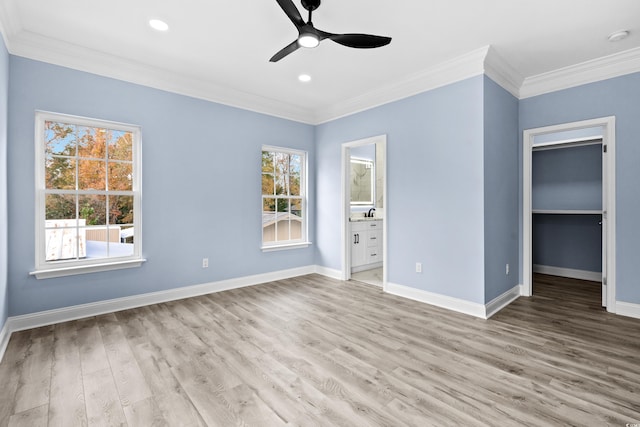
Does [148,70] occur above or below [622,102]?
above

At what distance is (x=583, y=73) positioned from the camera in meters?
3.55

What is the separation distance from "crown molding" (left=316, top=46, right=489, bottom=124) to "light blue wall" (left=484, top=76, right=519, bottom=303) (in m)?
0.24

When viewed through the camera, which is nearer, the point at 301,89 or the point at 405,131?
the point at 405,131

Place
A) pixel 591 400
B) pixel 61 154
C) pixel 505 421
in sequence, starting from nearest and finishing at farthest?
pixel 505 421, pixel 591 400, pixel 61 154

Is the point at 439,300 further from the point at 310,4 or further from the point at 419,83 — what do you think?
the point at 310,4

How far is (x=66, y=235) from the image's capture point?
3.31 m

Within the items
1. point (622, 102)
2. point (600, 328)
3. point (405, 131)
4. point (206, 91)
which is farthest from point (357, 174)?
point (600, 328)

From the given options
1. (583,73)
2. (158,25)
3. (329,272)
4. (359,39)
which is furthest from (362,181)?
(158,25)

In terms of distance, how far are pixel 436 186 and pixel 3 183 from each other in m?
4.32

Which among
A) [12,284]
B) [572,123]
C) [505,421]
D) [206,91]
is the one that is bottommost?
[505,421]

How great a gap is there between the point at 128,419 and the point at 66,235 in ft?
7.92

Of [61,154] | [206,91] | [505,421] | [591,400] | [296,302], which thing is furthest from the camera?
[206,91]

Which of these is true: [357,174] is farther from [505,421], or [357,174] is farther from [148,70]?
[505,421]

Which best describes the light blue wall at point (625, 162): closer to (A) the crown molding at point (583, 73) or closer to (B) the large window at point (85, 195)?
(A) the crown molding at point (583, 73)
